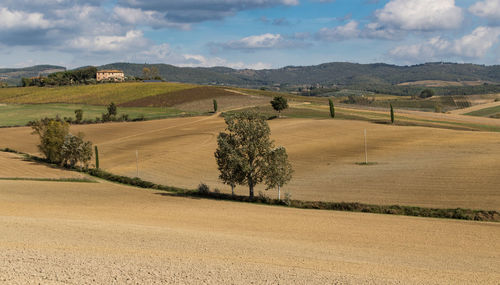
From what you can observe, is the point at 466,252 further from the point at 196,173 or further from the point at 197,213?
the point at 196,173

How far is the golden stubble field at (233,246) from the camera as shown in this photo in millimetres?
18859

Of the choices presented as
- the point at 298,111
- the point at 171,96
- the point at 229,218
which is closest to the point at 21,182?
the point at 229,218

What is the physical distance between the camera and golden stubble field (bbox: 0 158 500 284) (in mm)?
18859

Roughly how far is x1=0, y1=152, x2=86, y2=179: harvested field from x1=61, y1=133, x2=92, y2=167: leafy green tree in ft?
11.5

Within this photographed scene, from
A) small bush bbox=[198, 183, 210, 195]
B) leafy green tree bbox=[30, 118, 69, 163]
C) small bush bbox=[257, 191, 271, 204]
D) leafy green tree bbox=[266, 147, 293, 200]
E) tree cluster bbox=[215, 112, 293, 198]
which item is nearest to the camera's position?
small bush bbox=[257, 191, 271, 204]

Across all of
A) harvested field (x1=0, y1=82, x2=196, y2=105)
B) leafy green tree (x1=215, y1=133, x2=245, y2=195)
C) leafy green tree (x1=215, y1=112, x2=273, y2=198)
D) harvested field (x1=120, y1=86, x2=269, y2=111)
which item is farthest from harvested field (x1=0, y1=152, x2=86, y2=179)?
harvested field (x1=0, y1=82, x2=196, y2=105)

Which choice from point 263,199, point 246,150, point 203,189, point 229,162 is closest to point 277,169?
point 263,199

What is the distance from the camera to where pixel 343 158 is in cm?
6581

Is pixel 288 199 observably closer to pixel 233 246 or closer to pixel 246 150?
pixel 246 150

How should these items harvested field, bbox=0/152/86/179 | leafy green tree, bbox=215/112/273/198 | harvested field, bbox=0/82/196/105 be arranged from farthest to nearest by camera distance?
harvested field, bbox=0/82/196/105
harvested field, bbox=0/152/86/179
leafy green tree, bbox=215/112/273/198

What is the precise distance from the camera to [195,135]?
96.6 m

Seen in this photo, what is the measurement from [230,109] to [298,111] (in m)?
23.7

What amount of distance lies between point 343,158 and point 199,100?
10020 centimetres

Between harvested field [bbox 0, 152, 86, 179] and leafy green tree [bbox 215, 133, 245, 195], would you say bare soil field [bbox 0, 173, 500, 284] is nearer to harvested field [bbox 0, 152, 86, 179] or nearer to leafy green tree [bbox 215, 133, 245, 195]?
leafy green tree [bbox 215, 133, 245, 195]
